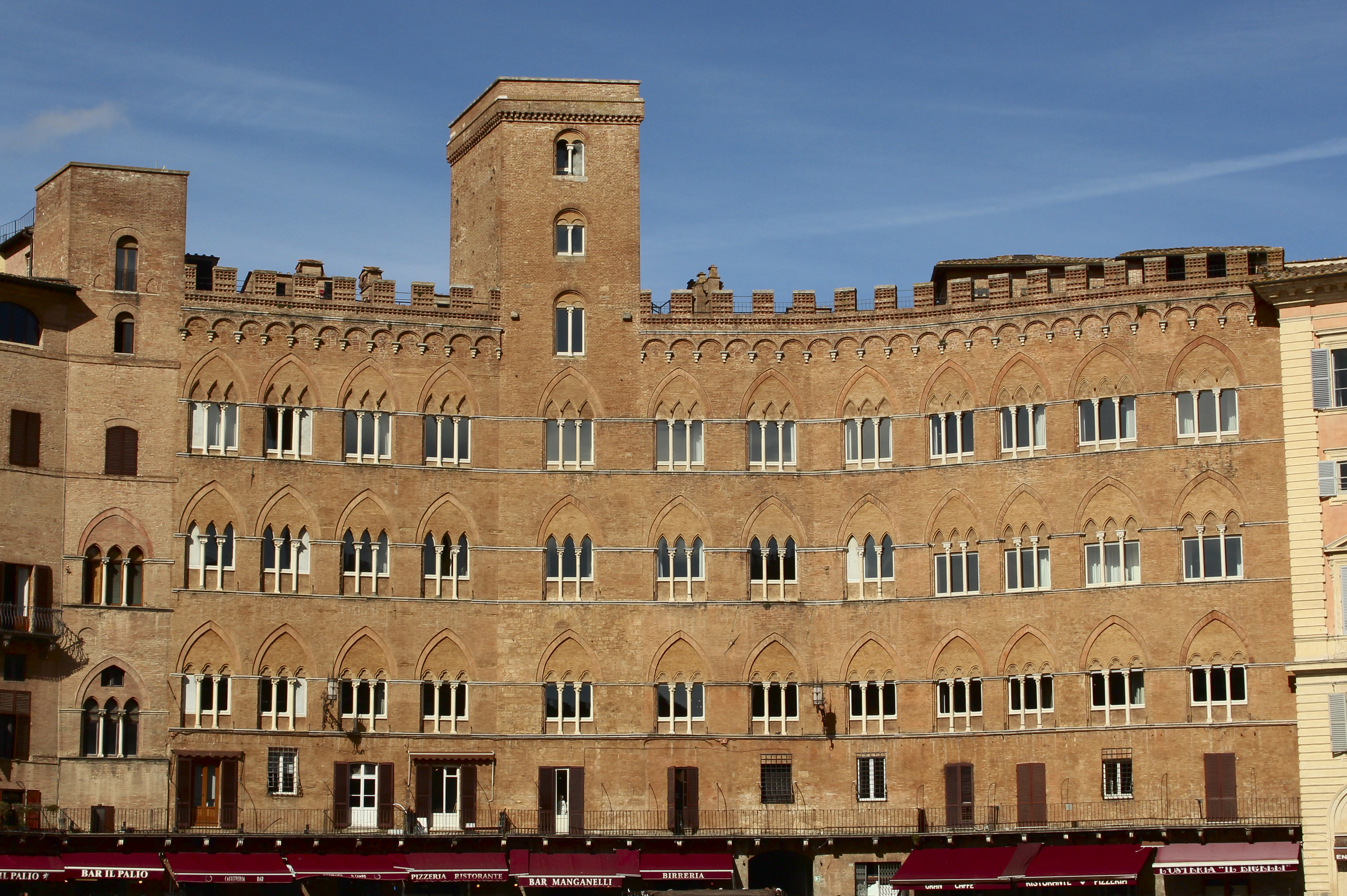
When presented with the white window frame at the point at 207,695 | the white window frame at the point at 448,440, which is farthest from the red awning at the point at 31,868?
the white window frame at the point at 448,440

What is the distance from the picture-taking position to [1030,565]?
234 ft

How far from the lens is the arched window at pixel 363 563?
71750 mm

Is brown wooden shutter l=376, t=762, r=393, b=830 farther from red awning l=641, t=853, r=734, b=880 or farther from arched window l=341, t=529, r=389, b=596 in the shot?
red awning l=641, t=853, r=734, b=880

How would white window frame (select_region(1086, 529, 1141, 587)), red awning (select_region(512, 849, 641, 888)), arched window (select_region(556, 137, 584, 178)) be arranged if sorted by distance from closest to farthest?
red awning (select_region(512, 849, 641, 888)) → white window frame (select_region(1086, 529, 1141, 587)) → arched window (select_region(556, 137, 584, 178))

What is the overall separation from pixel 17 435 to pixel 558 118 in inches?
898

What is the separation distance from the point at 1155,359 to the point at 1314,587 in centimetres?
979

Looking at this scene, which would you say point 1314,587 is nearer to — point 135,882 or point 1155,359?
point 1155,359

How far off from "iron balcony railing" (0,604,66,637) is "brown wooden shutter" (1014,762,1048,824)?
33.0 meters

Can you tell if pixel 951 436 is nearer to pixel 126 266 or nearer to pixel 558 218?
pixel 558 218

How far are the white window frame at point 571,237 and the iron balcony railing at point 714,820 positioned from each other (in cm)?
2064

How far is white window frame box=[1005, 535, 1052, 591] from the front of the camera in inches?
2795

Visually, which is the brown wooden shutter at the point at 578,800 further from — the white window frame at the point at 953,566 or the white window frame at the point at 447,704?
the white window frame at the point at 953,566

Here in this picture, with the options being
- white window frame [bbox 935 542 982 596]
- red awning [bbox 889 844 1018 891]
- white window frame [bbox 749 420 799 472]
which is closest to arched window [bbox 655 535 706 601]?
white window frame [bbox 749 420 799 472]

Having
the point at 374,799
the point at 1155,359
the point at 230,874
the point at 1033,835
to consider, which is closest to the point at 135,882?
the point at 230,874
